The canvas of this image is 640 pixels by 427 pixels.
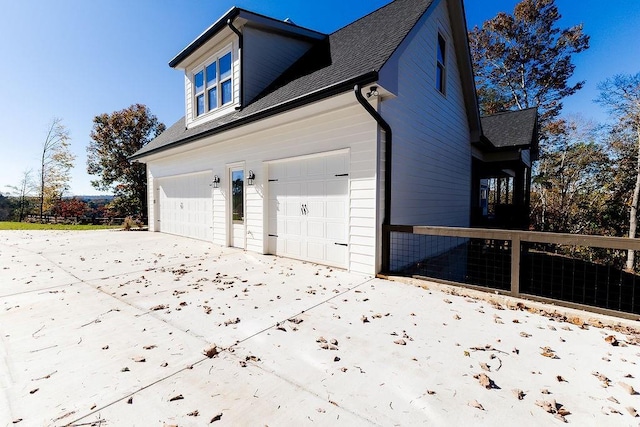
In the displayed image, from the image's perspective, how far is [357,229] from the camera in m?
5.16

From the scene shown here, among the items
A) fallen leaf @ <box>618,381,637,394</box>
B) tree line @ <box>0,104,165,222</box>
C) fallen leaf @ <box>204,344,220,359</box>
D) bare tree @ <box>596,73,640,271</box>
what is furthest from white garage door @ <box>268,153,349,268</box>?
tree line @ <box>0,104,165,222</box>

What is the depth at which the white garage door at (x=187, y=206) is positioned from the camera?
9094 mm

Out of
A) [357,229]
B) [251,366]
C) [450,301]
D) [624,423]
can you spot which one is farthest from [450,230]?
[251,366]

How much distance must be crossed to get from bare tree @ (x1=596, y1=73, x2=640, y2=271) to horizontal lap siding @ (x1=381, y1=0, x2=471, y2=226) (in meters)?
8.15

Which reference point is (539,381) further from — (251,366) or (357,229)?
(357,229)

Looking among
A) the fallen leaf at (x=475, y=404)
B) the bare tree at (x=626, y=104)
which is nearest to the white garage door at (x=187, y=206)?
the fallen leaf at (x=475, y=404)

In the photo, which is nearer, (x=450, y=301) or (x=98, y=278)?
(x=450, y=301)

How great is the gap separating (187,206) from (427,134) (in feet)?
27.7

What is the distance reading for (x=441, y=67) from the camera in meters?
7.29

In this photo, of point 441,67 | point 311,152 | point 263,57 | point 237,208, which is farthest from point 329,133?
point 441,67

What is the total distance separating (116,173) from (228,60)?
17.9 m

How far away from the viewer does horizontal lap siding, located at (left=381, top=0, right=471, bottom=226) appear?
550cm

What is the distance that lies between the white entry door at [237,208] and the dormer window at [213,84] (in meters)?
2.19

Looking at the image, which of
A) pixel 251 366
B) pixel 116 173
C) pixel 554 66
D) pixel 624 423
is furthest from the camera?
pixel 116 173
